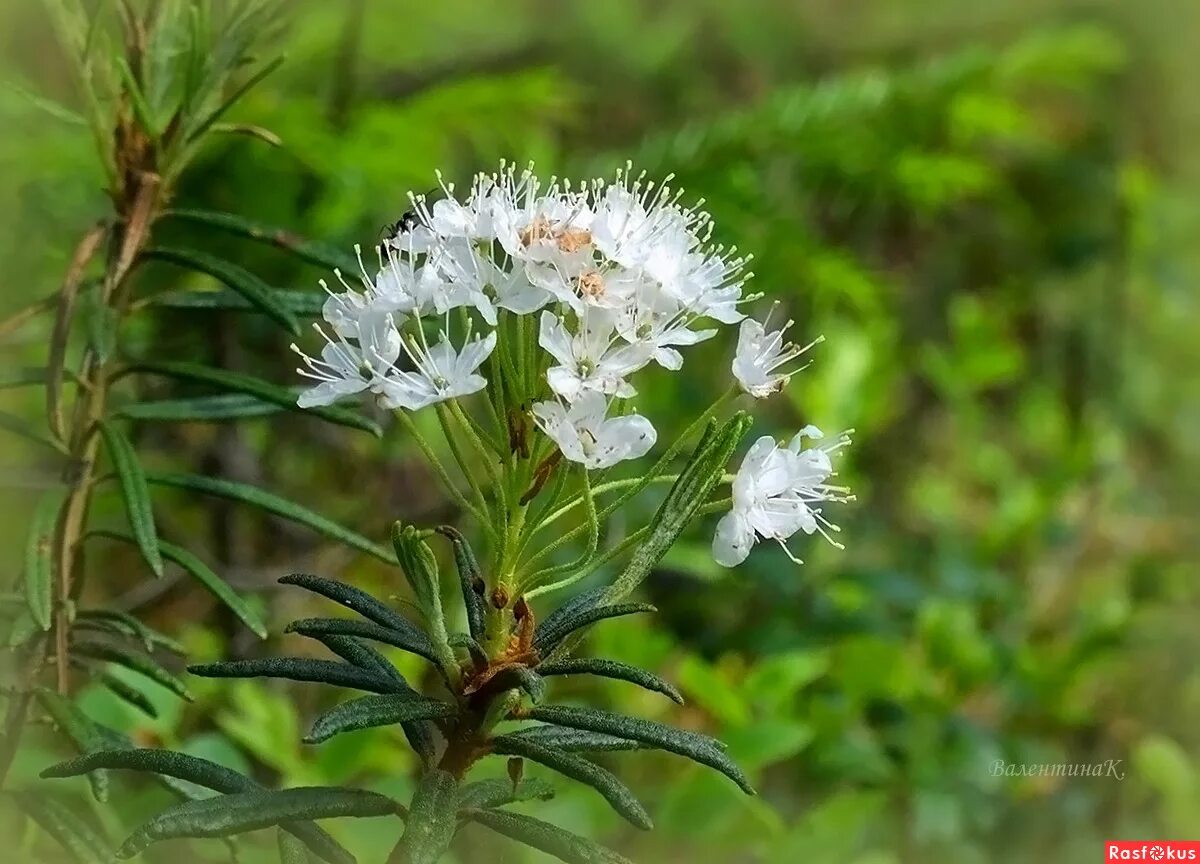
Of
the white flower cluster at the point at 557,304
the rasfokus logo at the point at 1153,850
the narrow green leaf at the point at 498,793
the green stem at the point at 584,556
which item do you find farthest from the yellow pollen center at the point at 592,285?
the rasfokus logo at the point at 1153,850

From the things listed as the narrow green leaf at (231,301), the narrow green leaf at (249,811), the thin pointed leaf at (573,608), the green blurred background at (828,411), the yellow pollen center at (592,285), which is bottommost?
the narrow green leaf at (249,811)

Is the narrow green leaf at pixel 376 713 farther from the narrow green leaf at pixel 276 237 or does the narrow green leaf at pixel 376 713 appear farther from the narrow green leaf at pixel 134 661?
the narrow green leaf at pixel 276 237

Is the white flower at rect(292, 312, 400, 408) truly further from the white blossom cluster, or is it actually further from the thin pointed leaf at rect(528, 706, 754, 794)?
the thin pointed leaf at rect(528, 706, 754, 794)

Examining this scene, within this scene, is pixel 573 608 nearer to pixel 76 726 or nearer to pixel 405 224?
pixel 405 224

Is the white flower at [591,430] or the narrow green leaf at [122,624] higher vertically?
the white flower at [591,430]

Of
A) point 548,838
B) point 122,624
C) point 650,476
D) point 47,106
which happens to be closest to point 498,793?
point 548,838

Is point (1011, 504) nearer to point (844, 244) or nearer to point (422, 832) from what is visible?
point (844, 244)

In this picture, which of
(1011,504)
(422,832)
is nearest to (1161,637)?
(1011,504)
